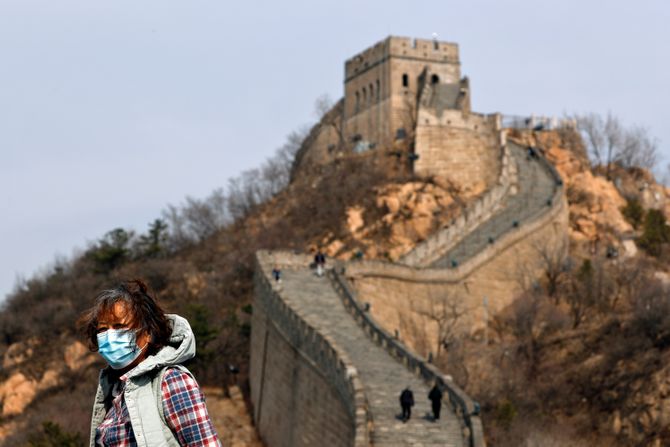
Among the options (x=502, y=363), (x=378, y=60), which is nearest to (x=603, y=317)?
(x=502, y=363)

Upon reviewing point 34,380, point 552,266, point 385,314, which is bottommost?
point 34,380

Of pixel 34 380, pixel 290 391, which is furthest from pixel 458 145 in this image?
pixel 290 391

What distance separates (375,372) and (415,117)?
105 feet

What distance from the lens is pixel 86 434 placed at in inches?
1620

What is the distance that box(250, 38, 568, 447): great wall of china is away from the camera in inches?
1094

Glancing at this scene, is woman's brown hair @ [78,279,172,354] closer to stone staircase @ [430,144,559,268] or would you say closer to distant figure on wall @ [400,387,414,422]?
distant figure on wall @ [400,387,414,422]

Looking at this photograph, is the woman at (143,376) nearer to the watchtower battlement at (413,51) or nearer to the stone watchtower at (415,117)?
the stone watchtower at (415,117)

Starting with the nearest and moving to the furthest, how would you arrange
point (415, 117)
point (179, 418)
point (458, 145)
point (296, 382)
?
point (179, 418)
point (296, 382)
point (458, 145)
point (415, 117)

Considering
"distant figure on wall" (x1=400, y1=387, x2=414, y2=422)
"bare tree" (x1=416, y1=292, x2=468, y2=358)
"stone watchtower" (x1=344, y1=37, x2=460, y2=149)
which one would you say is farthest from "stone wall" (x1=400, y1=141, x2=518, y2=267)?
"distant figure on wall" (x1=400, y1=387, x2=414, y2=422)

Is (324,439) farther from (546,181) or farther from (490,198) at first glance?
(546,181)

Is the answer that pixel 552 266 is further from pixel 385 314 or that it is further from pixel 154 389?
pixel 154 389

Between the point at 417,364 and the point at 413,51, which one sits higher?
the point at 413,51

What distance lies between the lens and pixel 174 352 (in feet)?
15.9

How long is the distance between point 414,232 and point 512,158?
6.81m
